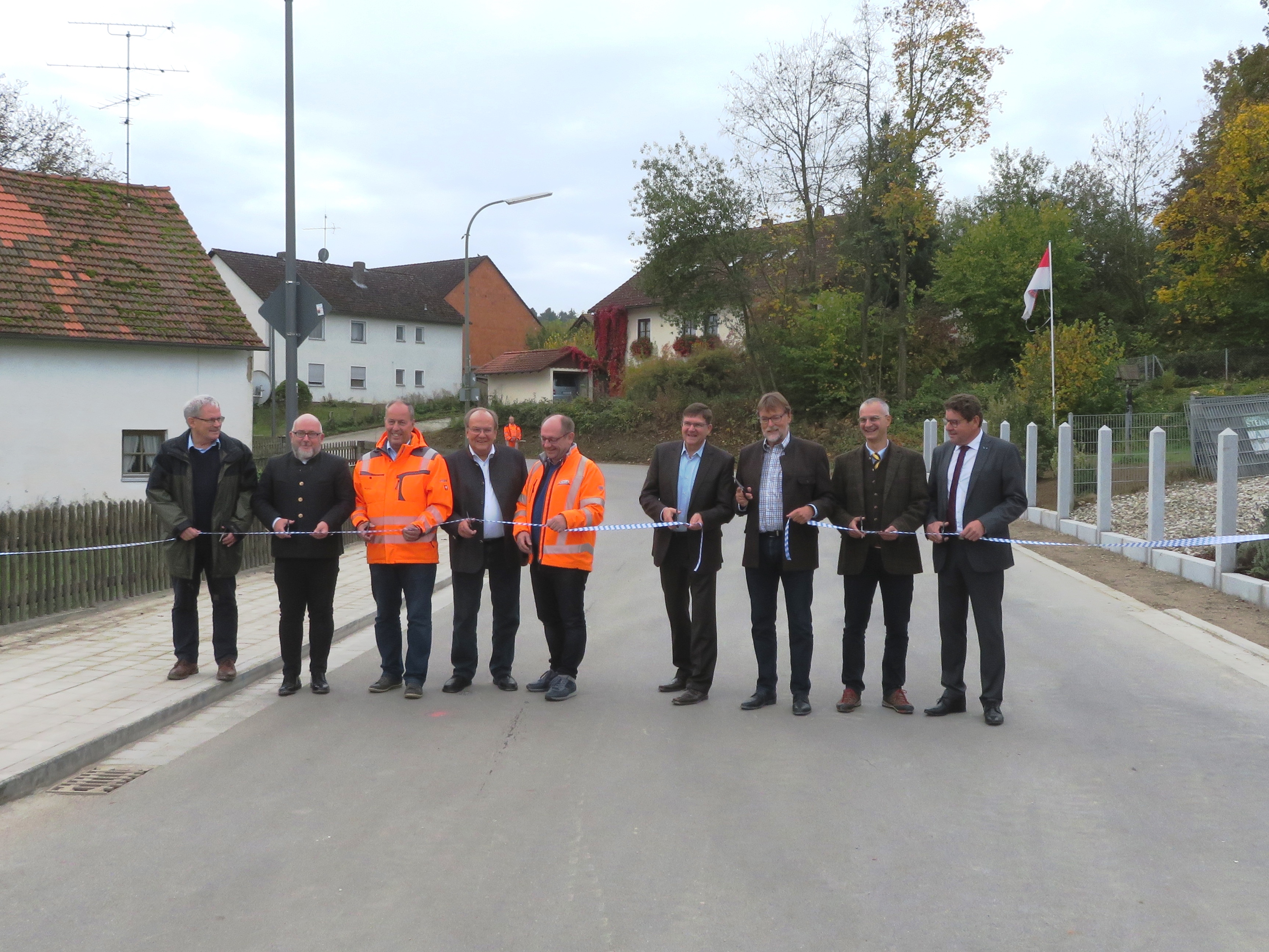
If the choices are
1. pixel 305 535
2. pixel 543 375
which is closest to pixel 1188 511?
pixel 305 535

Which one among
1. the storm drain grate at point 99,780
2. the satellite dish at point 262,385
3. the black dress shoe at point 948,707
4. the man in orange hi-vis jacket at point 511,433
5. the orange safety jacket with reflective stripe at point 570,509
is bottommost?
the storm drain grate at point 99,780

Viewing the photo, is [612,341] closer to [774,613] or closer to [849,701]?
[774,613]

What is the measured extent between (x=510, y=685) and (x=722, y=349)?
41104 mm

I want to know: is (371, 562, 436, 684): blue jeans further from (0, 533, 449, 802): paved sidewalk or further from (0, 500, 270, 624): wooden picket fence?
(0, 500, 270, 624): wooden picket fence

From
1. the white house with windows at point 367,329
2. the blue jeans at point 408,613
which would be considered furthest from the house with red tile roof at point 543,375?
the blue jeans at point 408,613

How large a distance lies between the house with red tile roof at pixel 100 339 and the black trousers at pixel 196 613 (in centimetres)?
1240

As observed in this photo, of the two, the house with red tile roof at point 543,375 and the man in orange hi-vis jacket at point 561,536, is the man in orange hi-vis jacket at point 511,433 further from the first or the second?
the man in orange hi-vis jacket at point 561,536

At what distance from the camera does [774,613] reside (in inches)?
291

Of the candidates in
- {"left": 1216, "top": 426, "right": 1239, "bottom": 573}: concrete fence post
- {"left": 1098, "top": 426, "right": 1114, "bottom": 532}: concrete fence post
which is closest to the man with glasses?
{"left": 1216, "top": 426, "right": 1239, "bottom": 573}: concrete fence post

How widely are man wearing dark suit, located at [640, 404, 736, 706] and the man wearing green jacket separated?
9.41 feet

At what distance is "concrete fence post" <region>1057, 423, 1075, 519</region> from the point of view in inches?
776

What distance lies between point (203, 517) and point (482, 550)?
1.95m

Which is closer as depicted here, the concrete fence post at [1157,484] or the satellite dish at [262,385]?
the concrete fence post at [1157,484]

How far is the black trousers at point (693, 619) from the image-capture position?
748 centimetres
